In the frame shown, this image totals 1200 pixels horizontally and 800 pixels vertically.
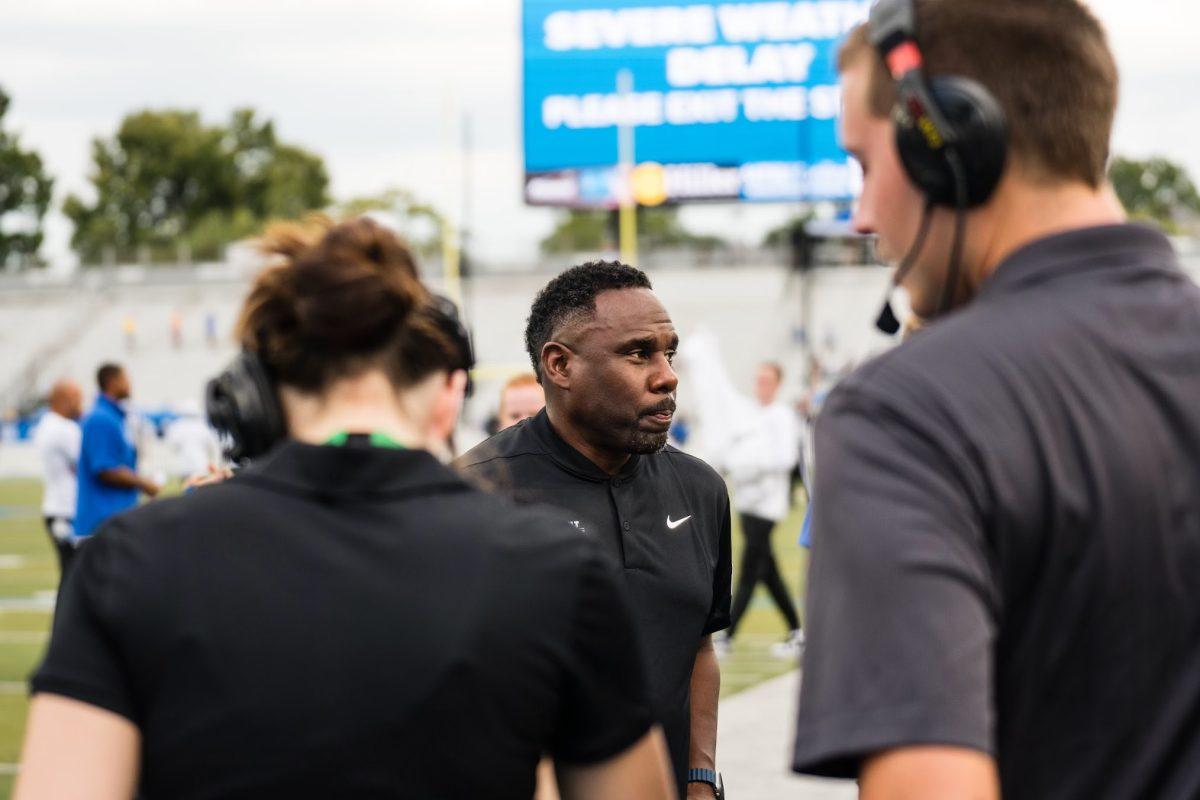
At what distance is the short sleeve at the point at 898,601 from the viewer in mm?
1485

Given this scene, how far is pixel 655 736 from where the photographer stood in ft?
7.07

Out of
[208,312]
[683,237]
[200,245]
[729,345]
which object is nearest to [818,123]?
[729,345]

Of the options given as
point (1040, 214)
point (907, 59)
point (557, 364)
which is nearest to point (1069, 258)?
point (1040, 214)

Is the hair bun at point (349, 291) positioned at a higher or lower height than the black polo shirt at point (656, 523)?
higher

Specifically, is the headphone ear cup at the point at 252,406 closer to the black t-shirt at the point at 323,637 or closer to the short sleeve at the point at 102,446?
the black t-shirt at the point at 323,637

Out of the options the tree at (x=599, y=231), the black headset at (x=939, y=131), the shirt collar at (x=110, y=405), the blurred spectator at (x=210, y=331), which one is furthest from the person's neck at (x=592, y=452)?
the tree at (x=599, y=231)

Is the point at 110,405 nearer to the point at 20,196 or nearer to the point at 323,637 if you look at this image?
the point at 323,637

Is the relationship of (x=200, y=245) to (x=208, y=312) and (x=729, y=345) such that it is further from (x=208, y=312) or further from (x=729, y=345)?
(x=729, y=345)

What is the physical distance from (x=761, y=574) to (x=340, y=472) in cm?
951

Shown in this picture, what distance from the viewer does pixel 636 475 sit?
4.17 metres

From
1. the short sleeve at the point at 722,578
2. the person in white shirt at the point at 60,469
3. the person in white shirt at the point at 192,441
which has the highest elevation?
the short sleeve at the point at 722,578

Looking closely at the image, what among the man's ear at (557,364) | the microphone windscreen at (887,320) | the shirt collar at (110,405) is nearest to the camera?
the microphone windscreen at (887,320)

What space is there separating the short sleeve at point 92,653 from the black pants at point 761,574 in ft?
31.0

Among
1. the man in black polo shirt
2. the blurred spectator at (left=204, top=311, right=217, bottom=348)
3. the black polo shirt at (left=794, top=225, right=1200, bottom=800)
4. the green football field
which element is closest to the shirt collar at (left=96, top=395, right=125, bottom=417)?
the green football field
